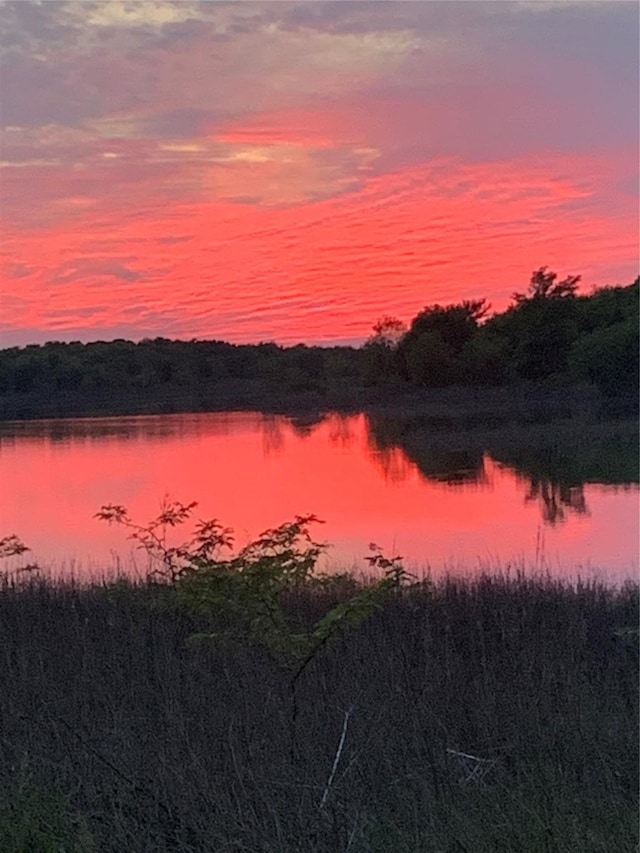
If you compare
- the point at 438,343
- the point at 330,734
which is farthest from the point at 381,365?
the point at 330,734

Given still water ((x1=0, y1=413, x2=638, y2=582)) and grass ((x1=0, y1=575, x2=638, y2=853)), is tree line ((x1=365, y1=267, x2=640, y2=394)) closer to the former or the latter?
still water ((x1=0, y1=413, x2=638, y2=582))

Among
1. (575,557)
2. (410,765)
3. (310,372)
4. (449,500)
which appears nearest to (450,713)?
(410,765)

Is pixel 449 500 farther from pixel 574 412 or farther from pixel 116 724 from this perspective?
pixel 574 412

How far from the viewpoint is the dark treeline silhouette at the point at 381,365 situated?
66.9 meters

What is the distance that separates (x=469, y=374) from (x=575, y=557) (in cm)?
5196

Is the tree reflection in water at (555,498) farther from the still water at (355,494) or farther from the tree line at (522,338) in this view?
the tree line at (522,338)

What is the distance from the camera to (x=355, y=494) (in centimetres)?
3191

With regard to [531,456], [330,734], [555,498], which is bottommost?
[555,498]

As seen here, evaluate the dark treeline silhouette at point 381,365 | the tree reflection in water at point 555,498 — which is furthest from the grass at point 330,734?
the dark treeline silhouette at point 381,365

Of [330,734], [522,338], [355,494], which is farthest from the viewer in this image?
[522,338]

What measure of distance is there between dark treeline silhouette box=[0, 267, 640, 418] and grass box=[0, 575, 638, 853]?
175 ft

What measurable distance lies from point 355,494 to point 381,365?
1831 inches

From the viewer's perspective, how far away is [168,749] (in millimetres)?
5891

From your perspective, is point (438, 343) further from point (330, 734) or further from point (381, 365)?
point (330, 734)
